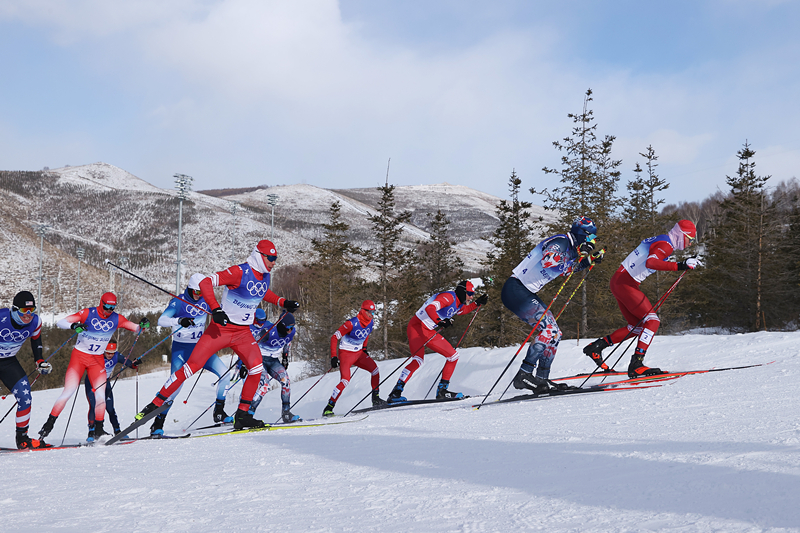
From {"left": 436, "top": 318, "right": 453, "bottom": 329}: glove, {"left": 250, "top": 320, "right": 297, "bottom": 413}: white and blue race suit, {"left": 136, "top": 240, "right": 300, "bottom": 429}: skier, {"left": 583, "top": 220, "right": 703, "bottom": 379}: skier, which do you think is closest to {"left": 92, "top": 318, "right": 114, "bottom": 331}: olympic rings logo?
{"left": 136, "top": 240, "right": 300, "bottom": 429}: skier

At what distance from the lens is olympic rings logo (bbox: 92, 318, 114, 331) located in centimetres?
814

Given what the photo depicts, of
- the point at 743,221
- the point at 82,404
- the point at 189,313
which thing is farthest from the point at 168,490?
the point at 743,221

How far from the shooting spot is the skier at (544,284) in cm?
681

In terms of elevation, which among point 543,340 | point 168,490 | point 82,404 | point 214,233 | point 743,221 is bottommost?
point 82,404

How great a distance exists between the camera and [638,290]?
7445mm

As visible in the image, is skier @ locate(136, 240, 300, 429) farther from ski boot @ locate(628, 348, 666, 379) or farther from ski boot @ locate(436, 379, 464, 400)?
ski boot @ locate(628, 348, 666, 379)

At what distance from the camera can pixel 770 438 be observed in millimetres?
3137

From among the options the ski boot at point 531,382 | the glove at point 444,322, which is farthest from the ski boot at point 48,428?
the ski boot at point 531,382

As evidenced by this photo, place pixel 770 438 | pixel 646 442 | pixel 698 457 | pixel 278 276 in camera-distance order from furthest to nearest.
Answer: pixel 278 276
pixel 646 442
pixel 770 438
pixel 698 457

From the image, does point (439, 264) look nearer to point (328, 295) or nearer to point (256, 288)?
point (328, 295)

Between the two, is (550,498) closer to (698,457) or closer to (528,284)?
(698,457)

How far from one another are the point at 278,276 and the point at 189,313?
69.0 meters

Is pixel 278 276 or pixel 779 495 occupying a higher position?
pixel 278 276

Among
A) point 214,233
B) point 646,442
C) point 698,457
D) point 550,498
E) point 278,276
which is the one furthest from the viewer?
point 214,233
